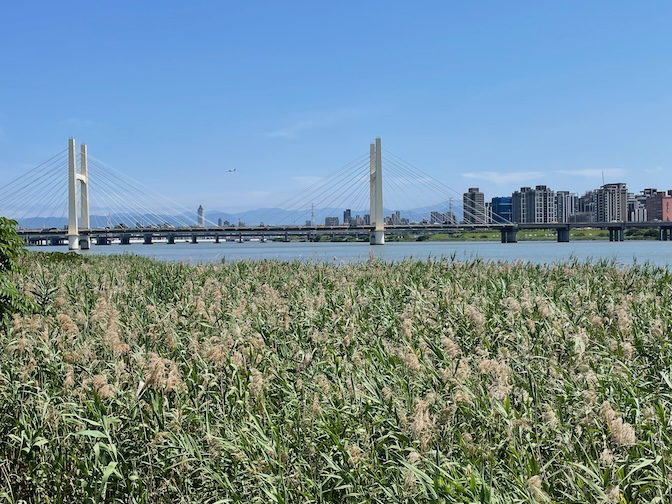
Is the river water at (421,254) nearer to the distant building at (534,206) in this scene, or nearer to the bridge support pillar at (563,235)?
the bridge support pillar at (563,235)

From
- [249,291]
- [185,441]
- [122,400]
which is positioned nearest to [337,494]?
[185,441]

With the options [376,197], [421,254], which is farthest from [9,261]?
[376,197]

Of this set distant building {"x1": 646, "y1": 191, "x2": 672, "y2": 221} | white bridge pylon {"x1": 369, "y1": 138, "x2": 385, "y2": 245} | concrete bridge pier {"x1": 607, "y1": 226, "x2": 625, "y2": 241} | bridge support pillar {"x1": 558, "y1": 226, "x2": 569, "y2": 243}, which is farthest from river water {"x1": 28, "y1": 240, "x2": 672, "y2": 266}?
distant building {"x1": 646, "y1": 191, "x2": 672, "y2": 221}

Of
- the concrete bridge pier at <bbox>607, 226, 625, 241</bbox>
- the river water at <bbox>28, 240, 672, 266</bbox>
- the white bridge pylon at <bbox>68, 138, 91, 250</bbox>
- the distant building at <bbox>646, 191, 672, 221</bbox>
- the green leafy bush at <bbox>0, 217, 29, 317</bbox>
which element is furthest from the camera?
the distant building at <bbox>646, 191, 672, 221</bbox>

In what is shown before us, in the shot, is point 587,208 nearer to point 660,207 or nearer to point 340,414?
point 660,207

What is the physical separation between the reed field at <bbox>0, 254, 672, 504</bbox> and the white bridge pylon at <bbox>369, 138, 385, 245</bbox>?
2168 inches

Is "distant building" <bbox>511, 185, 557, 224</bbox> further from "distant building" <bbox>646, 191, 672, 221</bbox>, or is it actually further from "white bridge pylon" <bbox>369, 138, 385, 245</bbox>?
"white bridge pylon" <bbox>369, 138, 385, 245</bbox>

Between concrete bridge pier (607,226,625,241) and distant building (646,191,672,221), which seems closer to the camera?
concrete bridge pier (607,226,625,241)

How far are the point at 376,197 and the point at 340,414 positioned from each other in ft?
190

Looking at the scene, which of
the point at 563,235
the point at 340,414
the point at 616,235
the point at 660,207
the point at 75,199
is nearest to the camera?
the point at 340,414

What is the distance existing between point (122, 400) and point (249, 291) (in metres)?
6.26

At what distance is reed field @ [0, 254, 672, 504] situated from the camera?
3930 millimetres

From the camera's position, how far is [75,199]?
6156 cm

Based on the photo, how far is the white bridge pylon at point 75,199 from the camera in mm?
61500
